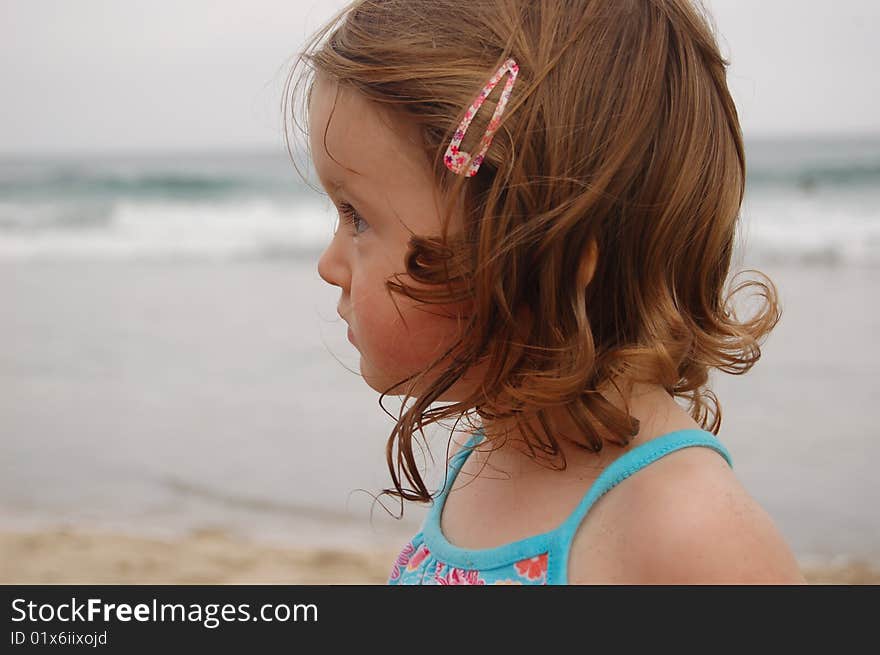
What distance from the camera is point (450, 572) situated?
1.36 metres

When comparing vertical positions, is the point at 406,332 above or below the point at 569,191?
below

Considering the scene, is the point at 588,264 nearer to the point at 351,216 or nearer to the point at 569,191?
the point at 569,191

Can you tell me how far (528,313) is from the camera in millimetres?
1258

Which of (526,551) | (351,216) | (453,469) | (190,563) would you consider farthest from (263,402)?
(526,551)

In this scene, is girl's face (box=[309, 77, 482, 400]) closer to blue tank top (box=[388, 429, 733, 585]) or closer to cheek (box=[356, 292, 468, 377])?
cheek (box=[356, 292, 468, 377])

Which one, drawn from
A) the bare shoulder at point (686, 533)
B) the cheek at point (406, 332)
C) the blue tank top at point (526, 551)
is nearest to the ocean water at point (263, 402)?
the cheek at point (406, 332)

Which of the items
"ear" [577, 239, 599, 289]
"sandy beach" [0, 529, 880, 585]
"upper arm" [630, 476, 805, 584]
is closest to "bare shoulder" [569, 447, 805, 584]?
"upper arm" [630, 476, 805, 584]

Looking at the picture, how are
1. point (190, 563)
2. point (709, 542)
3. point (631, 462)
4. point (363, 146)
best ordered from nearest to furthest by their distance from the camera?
point (709, 542)
point (631, 462)
point (363, 146)
point (190, 563)

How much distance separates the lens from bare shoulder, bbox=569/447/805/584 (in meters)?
1.04

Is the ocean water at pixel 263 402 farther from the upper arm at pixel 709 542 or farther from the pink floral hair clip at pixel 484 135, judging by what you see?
the upper arm at pixel 709 542

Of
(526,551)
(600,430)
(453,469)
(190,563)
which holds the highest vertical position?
(600,430)

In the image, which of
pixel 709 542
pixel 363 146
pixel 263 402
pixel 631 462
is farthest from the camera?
pixel 263 402

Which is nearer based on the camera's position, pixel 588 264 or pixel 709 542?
pixel 709 542

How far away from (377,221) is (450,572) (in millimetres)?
482
